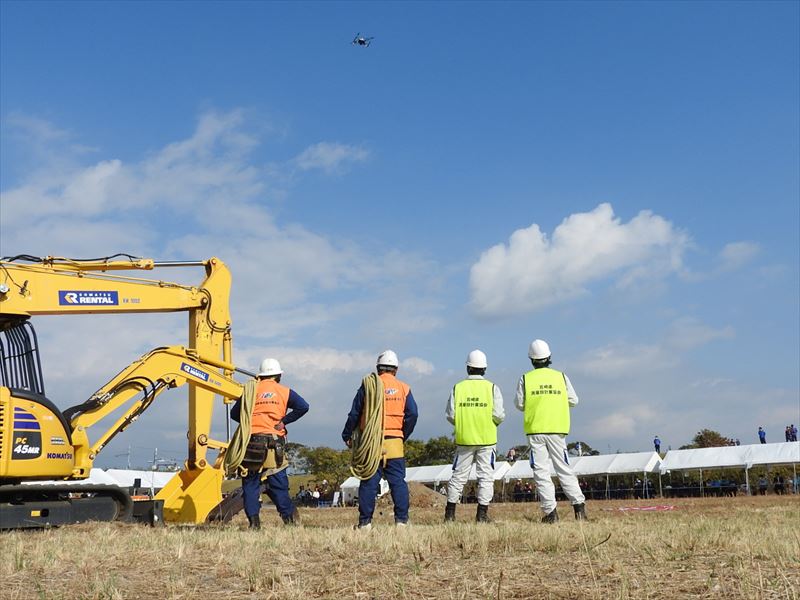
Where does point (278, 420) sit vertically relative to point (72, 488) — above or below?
above

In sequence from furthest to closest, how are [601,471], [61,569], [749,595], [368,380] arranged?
[601,471] → [368,380] → [61,569] → [749,595]

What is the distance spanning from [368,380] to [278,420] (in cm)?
137

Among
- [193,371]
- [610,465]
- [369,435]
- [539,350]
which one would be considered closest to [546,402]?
[539,350]

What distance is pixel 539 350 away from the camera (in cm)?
1079

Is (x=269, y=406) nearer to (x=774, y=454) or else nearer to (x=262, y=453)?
(x=262, y=453)

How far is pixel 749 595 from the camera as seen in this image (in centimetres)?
417

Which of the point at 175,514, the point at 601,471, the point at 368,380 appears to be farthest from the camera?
the point at 601,471

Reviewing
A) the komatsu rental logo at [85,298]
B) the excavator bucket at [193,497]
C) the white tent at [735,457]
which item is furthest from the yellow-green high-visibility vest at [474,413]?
the white tent at [735,457]

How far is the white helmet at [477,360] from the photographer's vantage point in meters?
11.2

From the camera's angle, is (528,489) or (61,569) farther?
(528,489)

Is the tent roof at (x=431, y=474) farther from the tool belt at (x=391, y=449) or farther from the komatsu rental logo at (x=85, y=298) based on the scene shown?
the tool belt at (x=391, y=449)

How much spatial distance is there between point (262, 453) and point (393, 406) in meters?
1.70

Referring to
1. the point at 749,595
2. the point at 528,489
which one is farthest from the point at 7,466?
the point at 528,489

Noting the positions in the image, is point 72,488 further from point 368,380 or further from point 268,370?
point 368,380
